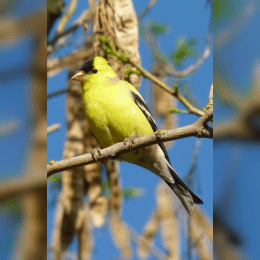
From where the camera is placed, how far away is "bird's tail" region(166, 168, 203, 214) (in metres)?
1.44

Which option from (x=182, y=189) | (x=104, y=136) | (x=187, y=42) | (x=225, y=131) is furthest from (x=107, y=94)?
(x=225, y=131)

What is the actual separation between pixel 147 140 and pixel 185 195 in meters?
0.43

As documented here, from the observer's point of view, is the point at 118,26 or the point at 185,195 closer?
the point at 185,195

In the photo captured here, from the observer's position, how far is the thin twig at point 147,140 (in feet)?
3.19

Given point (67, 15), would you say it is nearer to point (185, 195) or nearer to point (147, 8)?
point (147, 8)

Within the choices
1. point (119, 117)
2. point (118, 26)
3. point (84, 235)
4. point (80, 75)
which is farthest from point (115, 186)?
point (118, 26)

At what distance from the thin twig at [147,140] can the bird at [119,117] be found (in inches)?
14.6

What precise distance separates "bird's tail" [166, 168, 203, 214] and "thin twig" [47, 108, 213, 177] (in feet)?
1.20

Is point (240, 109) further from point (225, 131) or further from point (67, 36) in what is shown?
point (67, 36)

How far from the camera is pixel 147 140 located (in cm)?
116

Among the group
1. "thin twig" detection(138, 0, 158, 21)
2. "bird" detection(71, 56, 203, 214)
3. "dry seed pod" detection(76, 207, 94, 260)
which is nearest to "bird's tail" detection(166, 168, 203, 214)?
"bird" detection(71, 56, 203, 214)

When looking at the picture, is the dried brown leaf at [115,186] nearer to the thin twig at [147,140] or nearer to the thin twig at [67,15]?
the thin twig at [147,140]

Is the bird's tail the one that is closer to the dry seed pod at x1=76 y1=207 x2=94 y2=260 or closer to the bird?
the bird

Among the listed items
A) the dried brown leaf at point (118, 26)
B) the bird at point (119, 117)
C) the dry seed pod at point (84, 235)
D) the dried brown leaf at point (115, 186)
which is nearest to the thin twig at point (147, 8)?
the dried brown leaf at point (118, 26)
